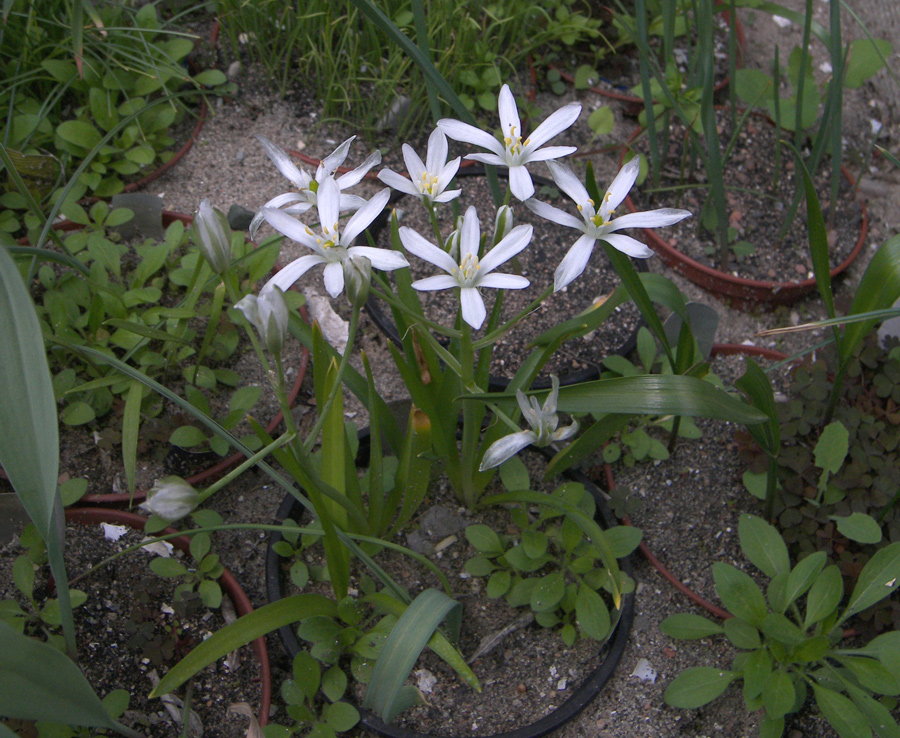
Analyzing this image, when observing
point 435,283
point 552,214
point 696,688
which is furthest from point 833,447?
point 435,283

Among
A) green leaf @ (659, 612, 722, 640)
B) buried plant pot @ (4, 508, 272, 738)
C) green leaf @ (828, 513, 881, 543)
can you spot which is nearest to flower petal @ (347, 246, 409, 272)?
buried plant pot @ (4, 508, 272, 738)

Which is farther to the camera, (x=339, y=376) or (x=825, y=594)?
(x=825, y=594)

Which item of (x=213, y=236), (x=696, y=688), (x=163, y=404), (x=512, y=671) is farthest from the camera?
(x=163, y=404)

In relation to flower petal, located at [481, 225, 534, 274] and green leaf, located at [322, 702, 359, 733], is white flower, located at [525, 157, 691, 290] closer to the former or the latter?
flower petal, located at [481, 225, 534, 274]

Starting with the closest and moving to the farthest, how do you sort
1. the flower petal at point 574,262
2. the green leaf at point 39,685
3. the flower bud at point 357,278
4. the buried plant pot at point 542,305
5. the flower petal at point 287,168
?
the green leaf at point 39,685, the flower bud at point 357,278, the flower petal at point 574,262, the flower petal at point 287,168, the buried plant pot at point 542,305

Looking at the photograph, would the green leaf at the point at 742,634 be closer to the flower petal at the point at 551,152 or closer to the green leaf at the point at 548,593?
the green leaf at the point at 548,593

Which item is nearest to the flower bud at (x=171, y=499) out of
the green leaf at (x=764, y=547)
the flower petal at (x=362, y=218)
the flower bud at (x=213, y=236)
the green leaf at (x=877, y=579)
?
the flower bud at (x=213, y=236)

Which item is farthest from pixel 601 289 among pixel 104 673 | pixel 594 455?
pixel 104 673

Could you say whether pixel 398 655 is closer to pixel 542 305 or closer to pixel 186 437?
pixel 186 437
